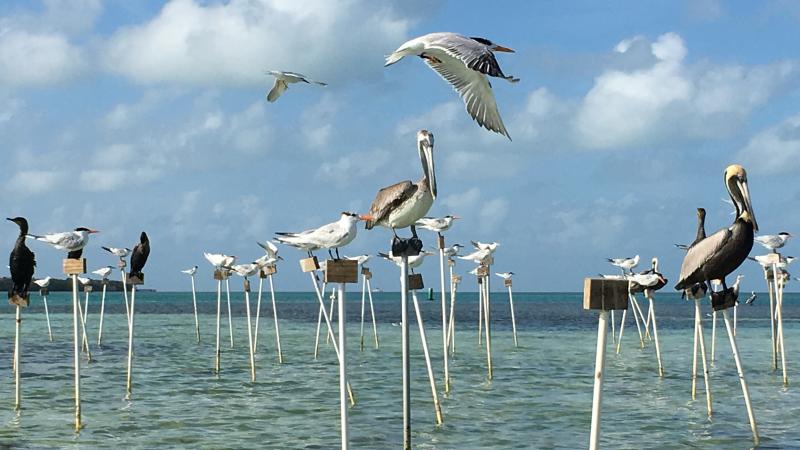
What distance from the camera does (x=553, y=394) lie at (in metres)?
19.4

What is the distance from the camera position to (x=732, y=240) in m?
10.8

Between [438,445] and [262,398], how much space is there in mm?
5979

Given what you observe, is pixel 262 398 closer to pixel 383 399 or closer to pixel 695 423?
pixel 383 399

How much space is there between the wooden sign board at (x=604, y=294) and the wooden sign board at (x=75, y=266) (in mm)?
8872

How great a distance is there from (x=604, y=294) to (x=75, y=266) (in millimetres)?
9122

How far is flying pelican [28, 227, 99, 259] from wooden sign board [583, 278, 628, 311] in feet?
36.4

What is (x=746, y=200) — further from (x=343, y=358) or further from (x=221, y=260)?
(x=221, y=260)

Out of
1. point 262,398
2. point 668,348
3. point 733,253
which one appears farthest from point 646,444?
point 668,348

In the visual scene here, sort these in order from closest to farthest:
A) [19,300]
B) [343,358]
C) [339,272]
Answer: [343,358] → [339,272] → [19,300]

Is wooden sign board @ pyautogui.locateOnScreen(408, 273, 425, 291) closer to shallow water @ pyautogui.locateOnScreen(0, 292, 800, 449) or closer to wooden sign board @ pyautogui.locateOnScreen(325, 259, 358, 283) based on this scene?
shallow water @ pyautogui.locateOnScreen(0, 292, 800, 449)

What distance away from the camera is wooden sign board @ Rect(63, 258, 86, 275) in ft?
44.3

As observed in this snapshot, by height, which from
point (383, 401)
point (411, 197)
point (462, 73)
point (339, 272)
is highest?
point (462, 73)

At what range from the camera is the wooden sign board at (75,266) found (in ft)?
44.3

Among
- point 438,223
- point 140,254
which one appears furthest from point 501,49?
point 140,254
